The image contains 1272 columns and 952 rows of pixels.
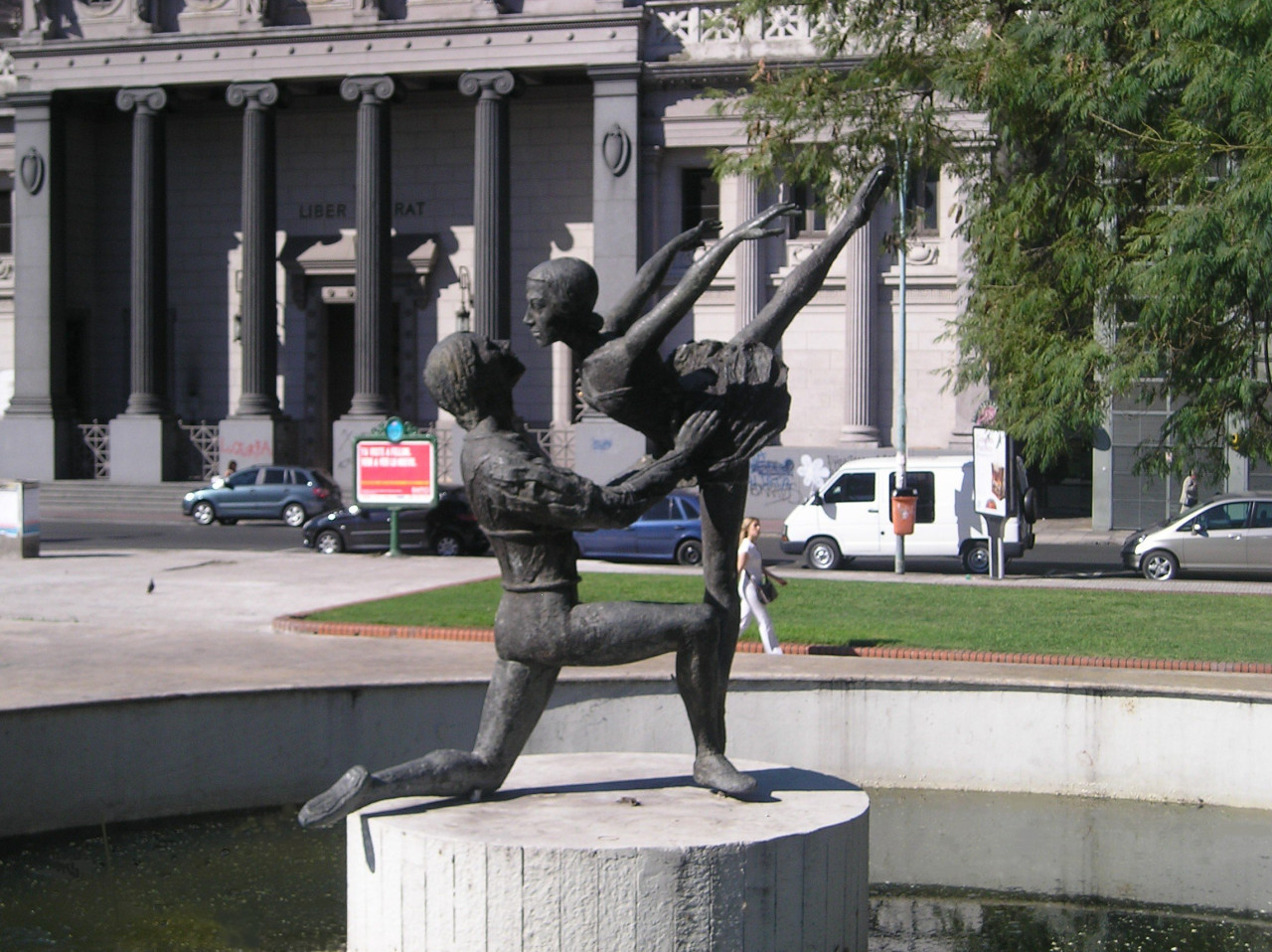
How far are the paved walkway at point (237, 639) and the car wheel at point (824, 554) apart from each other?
3.26 meters

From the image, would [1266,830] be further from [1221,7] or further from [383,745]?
[1221,7]

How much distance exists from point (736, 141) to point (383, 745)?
30740 mm

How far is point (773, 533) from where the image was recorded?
113ft

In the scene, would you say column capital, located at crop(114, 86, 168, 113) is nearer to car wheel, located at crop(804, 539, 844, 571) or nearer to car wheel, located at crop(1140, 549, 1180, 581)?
car wheel, located at crop(804, 539, 844, 571)

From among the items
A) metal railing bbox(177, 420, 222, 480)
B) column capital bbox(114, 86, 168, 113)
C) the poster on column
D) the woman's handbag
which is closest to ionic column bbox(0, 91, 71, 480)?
column capital bbox(114, 86, 168, 113)

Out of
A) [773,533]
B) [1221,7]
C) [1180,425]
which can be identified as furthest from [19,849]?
[773,533]

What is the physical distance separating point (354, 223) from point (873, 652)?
106 ft

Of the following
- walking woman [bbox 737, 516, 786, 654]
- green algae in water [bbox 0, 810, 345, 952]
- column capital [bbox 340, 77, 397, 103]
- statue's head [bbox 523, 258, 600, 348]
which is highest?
column capital [bbox 340, 77, 397, 103]

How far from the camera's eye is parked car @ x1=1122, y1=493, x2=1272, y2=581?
78.6ft

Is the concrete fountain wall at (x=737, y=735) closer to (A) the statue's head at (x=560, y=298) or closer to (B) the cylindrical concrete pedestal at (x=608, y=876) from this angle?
(B) the cylindrical concrete pedestal at (x=608, y=876)

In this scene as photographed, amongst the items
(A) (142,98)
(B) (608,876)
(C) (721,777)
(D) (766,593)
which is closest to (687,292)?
(C) (721,777)

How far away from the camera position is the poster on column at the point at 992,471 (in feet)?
73.3

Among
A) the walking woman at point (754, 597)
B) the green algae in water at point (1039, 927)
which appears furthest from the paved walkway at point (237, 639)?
the green algae in water at point (1039, 927)

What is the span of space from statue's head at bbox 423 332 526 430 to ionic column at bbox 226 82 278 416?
115 feet
